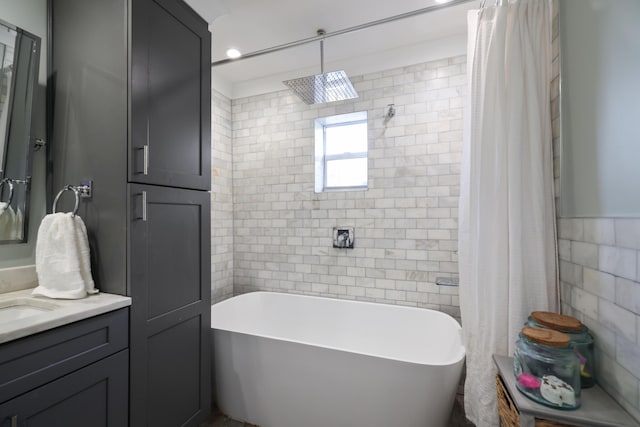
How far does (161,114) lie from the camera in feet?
4.79

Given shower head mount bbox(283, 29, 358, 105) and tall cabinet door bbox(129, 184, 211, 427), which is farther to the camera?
shower head mount bbox(283, 29, 358, 105)

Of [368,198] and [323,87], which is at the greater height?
[323,87]

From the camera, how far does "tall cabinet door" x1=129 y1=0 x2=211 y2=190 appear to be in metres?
1.33

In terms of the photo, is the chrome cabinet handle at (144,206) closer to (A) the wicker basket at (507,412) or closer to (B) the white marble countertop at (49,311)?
(B) the white marble countertop at (49,311)

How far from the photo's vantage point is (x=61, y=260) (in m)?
1.27

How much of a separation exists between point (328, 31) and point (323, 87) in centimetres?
59

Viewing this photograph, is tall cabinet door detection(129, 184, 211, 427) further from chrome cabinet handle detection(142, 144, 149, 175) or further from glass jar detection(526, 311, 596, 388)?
glass jar detection(526, 311, 596, 388)

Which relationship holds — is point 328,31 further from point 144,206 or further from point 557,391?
point 557,391

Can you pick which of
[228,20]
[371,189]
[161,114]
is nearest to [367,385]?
[371,189]

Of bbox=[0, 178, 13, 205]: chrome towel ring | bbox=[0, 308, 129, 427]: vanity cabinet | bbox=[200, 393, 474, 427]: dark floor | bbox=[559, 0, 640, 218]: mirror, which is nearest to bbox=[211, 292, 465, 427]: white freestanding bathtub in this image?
bbox=[200, 393, 474, 427]: dark floor

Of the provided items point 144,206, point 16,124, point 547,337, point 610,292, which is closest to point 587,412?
point 547,337

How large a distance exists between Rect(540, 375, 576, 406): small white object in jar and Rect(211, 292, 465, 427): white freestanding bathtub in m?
0.55

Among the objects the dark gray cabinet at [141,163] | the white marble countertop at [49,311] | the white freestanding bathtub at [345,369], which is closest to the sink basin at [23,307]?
the white marble countertop at [49,311]

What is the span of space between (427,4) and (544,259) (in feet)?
6.12
